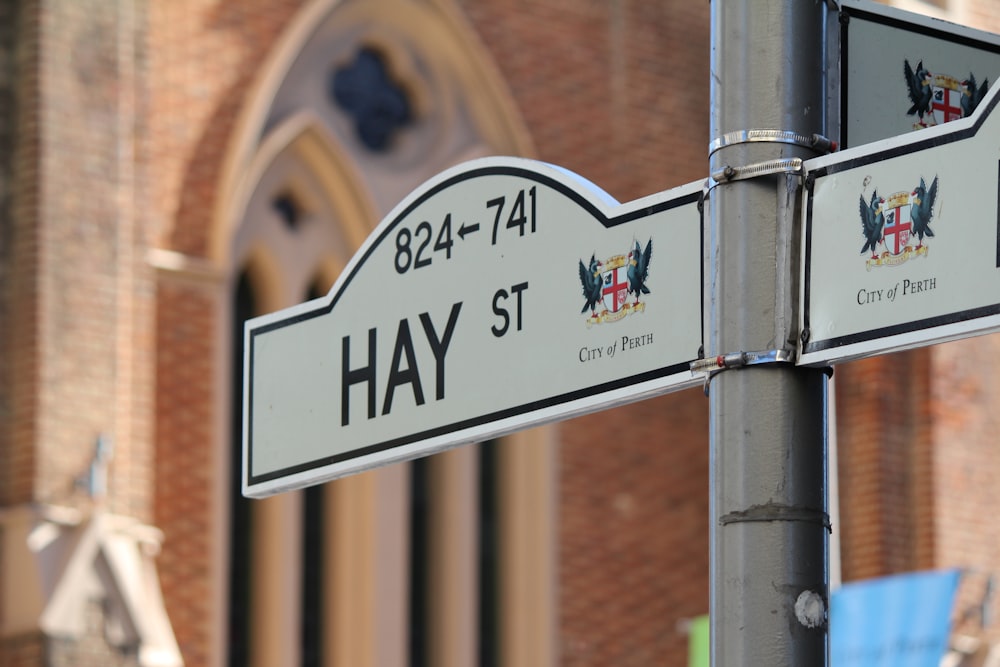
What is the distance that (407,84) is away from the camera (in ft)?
45.9

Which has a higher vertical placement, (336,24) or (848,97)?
(336,24)

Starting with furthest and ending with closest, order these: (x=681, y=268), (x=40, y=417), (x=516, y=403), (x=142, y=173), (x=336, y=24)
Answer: (x=336, y=24), (x=142, y=173), (x=40, y=417), (x=516, y=403), (x=681, y=268)

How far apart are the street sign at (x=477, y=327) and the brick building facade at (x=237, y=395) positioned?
7.63m

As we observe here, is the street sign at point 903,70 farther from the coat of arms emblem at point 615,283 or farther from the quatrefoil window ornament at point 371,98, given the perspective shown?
the quatrefoil window ornament at point 371,98

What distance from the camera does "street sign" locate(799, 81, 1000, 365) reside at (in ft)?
8.76

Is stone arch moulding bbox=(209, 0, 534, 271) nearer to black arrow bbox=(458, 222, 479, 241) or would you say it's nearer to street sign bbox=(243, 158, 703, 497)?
street sign bbox=(243, 158, 703, 497)

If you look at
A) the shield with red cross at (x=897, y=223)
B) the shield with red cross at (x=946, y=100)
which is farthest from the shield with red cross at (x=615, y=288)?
the shield with red cross at (x=946, y=100)

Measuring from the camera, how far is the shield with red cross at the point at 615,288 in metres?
3.06

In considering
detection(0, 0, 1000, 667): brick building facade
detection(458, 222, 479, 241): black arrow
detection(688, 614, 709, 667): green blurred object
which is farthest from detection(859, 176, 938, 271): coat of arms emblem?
detection(688, 614, 709, 667): green blurred object

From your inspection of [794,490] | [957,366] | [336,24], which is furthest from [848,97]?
[957,366]

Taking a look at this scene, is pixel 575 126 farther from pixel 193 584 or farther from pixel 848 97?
pixel 848 97

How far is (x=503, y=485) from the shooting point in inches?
555

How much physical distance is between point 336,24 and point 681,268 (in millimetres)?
11000

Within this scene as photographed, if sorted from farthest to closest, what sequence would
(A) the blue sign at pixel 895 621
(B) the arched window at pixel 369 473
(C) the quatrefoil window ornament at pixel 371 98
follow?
(C) the quatrefoil window ornament at pixel 371 98
(B) the arched window at pixel 369 473
(A) the blue sign at pixel 895 621
